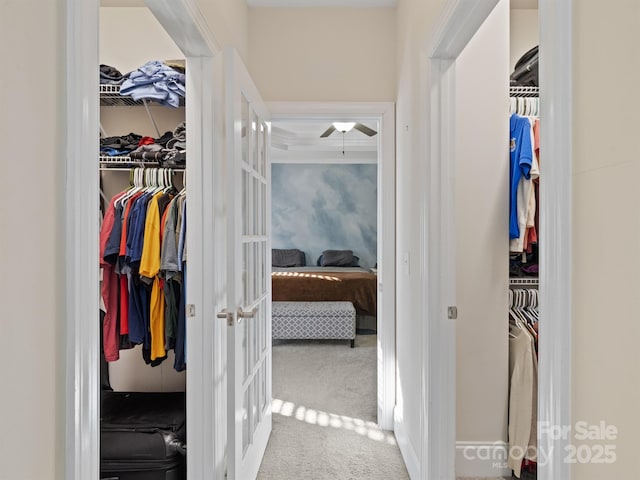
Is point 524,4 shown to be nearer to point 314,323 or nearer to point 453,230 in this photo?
point 453,230

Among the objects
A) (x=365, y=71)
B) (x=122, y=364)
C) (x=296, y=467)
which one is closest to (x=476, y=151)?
(x=365, y=71)

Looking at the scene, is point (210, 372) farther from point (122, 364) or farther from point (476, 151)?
point (476, 151)

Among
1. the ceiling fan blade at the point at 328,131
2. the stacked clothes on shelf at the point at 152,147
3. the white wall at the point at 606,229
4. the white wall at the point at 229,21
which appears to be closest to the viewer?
the white wall at the point at 606,229

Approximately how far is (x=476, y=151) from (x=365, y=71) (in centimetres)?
104

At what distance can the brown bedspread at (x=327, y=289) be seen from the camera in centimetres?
543

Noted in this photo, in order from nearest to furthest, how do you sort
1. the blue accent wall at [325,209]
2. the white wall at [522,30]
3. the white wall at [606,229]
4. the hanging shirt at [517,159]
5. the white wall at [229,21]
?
the white wall at [606,229] < the white wall at [229,21] < the hanging shirt at [517,159] < the white wall at [522,30] < the blue accent wall at [325,209]

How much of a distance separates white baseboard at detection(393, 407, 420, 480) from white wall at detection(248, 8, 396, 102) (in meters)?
2.13

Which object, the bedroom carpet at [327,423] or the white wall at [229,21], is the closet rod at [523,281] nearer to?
the bedroom carpet at [327,423]

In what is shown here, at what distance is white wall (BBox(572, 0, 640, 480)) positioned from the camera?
65cm

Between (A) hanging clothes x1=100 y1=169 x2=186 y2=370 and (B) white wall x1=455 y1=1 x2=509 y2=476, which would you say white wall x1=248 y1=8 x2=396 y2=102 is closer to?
(B) white wall x1=455 y1=1 x2=509 y2=476

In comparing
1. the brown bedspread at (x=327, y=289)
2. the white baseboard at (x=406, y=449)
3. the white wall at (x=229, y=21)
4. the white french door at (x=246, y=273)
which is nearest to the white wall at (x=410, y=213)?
the white baseboard at (x=406, y=449)

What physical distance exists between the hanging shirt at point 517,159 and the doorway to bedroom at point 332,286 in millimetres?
792

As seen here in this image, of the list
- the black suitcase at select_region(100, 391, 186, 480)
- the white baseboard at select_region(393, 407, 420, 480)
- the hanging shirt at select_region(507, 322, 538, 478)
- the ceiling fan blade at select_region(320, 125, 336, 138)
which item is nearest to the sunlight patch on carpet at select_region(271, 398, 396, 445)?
the white baseboard at select_region(393, 407, 420, 480)

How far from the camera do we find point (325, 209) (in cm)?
783
